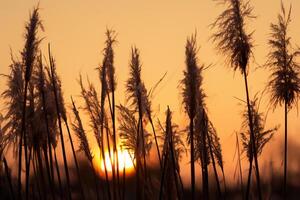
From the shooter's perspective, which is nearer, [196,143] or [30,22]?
[30,22]

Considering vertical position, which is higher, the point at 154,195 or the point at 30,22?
the point at 30,22

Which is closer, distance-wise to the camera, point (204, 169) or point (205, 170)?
point (205, 170)

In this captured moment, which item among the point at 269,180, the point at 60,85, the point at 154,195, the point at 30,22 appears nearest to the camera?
the point at 30,22

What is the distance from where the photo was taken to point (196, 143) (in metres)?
8.03

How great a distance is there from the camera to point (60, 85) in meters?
8.38

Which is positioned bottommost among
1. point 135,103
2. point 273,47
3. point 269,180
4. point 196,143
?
point 269,180

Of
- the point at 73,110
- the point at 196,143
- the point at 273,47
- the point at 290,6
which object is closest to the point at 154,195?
the point at 196,143

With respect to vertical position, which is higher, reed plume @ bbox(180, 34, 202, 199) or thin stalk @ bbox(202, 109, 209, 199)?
reed plume @ bbox(180, 34, 202, 199)

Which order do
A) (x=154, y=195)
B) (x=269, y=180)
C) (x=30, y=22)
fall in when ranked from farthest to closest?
(x=269, y=180)
(x=154, y=195)
(x=30, y=22)

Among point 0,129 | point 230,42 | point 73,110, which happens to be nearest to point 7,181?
point 0,129

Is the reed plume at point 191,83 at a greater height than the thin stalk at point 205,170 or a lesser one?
greater

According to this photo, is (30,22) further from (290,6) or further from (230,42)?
(290,6)

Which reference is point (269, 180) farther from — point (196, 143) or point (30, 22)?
point (30, 22)

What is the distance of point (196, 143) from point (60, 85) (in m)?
1.86
